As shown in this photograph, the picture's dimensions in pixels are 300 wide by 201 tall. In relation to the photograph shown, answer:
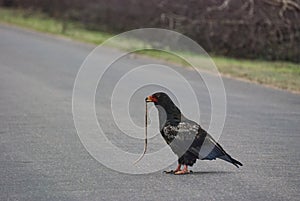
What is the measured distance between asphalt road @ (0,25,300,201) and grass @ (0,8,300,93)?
3.46 ft

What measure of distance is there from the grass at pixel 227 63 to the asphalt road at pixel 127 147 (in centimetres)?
106

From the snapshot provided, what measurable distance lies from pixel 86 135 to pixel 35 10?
90.4 ft

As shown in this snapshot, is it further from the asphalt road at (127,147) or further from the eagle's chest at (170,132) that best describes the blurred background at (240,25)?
the eagle's chest at (170,132)

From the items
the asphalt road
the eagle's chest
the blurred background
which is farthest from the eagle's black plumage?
the blurred background

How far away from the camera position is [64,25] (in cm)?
2958

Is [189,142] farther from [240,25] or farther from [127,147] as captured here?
[240,25]

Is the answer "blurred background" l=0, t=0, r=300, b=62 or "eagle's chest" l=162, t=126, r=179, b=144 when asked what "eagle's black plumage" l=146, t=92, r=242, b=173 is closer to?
"eagle's chest" l=162, t=126, r=179, b=144

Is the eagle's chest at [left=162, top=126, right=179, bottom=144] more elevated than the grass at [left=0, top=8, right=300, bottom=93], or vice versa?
the eagle's chest at [left=162, top=126, right=179, bottom=144]

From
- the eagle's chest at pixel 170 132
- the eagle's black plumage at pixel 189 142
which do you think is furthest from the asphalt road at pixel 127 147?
the eagle's chest at pixel 170 132

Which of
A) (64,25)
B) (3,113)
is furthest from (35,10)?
(3,113)

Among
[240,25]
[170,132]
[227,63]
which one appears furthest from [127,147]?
[240,25]

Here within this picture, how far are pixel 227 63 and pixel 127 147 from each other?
11.4 m

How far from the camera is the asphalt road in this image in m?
6.97

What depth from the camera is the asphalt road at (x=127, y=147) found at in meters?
6.97
